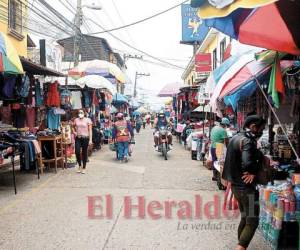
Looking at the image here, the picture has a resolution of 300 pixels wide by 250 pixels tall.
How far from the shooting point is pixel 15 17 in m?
17.1

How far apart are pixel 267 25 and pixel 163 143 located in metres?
11.1

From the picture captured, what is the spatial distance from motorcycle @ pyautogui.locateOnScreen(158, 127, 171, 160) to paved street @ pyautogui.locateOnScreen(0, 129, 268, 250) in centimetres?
344

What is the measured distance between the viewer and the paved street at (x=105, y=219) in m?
5.81

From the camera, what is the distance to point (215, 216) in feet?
23.7

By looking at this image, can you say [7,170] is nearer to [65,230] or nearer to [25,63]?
[25,63]

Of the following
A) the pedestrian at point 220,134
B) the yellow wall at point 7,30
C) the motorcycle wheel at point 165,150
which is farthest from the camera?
the motorcycle wheel at point 165,150

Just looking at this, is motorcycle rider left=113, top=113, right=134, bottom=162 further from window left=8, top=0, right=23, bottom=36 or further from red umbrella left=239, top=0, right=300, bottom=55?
red umbrella left=239, top=0, right=300, bottom=55

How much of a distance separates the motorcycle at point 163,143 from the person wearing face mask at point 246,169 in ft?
34.4

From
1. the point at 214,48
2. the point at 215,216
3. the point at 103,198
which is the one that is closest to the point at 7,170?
the point at 103,198

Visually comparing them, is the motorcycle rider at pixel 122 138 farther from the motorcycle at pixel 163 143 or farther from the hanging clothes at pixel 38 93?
the hanging clothes at pixel 38 93

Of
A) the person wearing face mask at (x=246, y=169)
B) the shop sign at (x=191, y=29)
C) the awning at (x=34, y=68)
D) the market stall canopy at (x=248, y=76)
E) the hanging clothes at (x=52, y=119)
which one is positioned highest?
the shop sign at (x=191, y=29)

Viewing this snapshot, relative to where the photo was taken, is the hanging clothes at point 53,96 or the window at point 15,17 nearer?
the hanging clothes at point 53,96

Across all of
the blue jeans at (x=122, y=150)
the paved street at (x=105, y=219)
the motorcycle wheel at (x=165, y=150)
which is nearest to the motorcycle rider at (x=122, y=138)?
the blue jeans at (x=122, y=150)

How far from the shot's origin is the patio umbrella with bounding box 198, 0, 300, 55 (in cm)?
500
